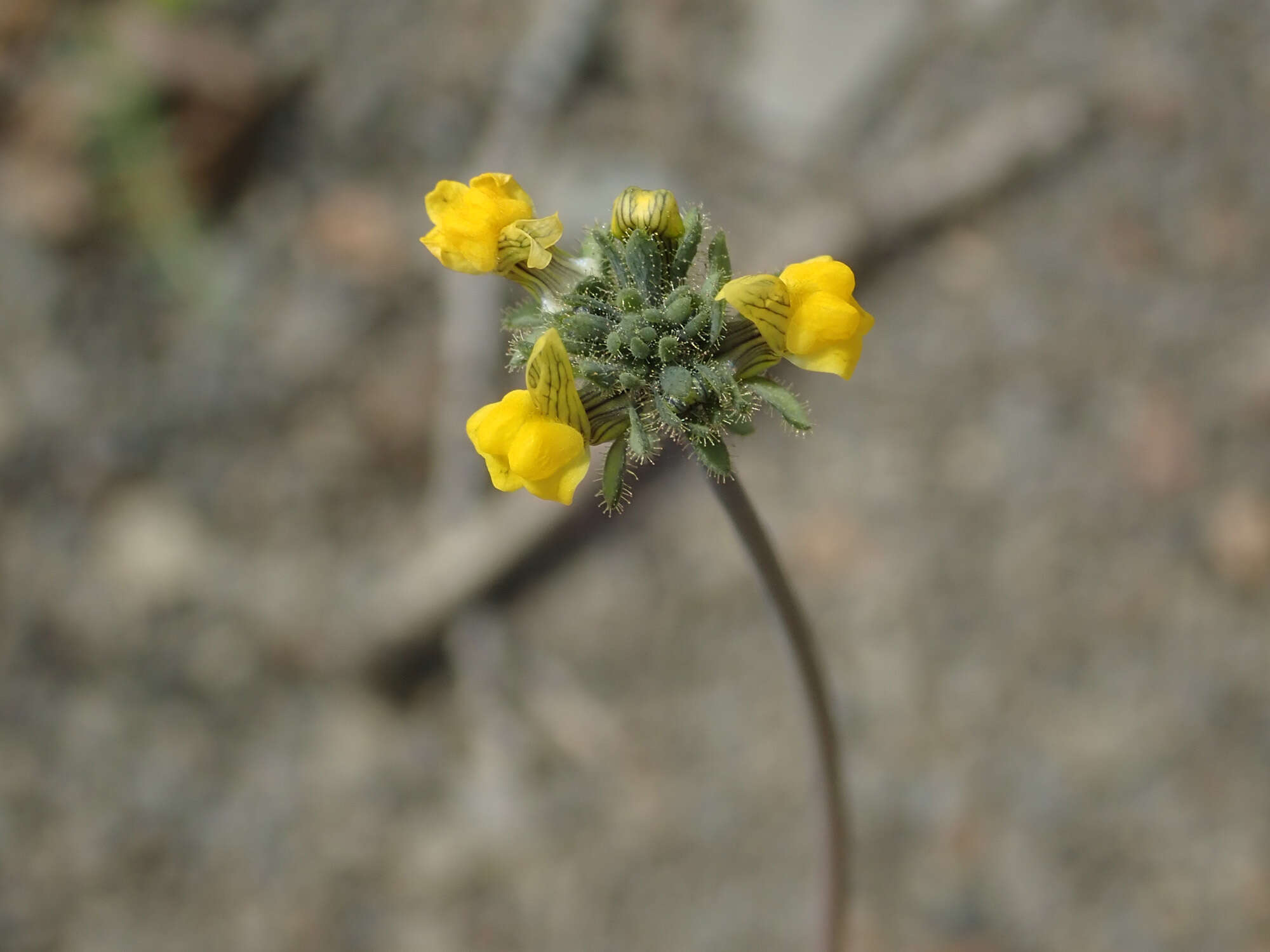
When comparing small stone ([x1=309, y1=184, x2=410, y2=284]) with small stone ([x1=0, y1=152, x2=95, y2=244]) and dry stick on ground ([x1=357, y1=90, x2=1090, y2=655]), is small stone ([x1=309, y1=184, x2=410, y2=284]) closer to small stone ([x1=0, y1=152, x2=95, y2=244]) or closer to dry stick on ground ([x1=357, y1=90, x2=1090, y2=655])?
small stone ([x1=0, y1=152, x2=95, y2=244])

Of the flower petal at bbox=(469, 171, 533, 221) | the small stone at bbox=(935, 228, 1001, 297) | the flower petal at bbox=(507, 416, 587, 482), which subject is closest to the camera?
the flower petal at bbox=(507, 416, 587, 482)

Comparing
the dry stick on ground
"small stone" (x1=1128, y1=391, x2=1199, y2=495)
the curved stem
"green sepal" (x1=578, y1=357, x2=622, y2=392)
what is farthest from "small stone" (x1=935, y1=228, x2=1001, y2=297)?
"green sepal" (x1=578, y1=357, x2=622, y2=392)

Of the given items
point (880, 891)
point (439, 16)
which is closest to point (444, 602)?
point (880, 891)

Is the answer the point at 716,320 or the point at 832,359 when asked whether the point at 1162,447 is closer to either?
the point at 832,359

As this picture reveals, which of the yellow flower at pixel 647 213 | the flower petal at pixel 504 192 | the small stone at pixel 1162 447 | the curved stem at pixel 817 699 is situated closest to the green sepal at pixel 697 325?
the yellow flower at pixel 647 213

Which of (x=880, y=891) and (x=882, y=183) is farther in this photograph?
(x=882, y=183)

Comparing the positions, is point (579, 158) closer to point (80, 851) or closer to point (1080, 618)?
point (1080, 618)
